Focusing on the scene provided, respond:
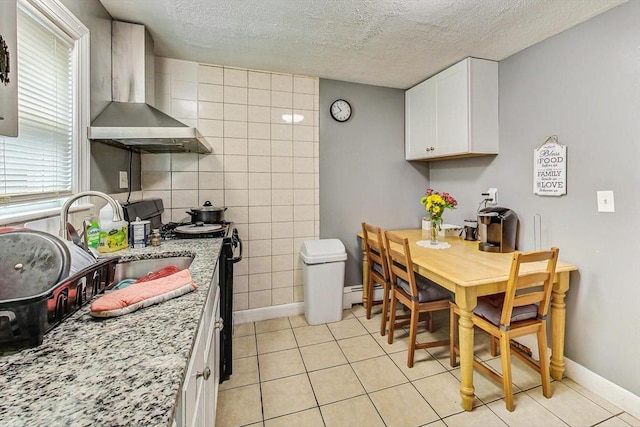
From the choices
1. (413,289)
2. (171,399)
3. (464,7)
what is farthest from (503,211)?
(171,399)

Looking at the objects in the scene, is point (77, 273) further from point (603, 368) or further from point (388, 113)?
point (388, 113)

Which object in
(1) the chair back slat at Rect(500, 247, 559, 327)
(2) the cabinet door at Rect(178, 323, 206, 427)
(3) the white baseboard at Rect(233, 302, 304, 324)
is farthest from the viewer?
(3) the white baseboard at Rect(233, 302, 304, 324)

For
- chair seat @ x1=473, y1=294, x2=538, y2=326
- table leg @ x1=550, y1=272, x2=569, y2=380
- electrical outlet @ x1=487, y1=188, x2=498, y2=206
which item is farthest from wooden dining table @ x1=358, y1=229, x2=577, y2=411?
electrical outlet @ x1=487, y1=188, x2=498, y2=206

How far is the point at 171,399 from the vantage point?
19.8 inches

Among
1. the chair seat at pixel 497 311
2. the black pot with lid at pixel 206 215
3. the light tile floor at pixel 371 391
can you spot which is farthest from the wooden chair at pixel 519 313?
the black pot with lid at pixel 206 215

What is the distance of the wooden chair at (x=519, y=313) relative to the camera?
1.55m

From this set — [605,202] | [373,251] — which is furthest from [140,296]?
[605,202]

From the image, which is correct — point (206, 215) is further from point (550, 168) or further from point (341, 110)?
point (550, 168)

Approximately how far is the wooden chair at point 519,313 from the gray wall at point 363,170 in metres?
1.43

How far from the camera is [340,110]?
287 centimetres

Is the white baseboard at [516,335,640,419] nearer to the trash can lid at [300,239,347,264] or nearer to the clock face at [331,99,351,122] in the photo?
the trash can lid at [300,239,347,264]

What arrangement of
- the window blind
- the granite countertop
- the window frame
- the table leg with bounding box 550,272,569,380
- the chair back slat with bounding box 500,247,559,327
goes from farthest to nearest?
the table leg with bounding box 550,272,569,380 → the chair back slat with bounding box 500,247,559,327 → the window frame → the window blind → the granite countertop

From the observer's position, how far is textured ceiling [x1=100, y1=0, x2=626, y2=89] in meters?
1.67

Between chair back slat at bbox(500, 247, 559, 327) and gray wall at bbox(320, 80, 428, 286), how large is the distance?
156cm
